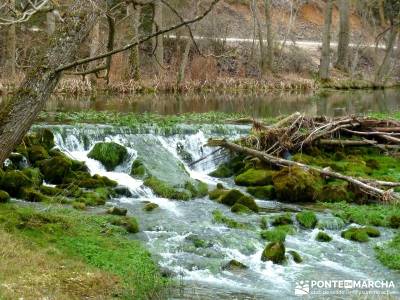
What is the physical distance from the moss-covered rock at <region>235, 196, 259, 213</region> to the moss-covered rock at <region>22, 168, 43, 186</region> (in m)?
3.95

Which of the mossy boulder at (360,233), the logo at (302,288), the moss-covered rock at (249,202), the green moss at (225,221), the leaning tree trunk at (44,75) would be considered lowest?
the logo at (302,288)

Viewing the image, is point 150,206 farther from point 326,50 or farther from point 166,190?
point 326,50

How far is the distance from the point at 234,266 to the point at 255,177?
5.42 metres

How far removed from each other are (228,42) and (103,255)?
3204 cm

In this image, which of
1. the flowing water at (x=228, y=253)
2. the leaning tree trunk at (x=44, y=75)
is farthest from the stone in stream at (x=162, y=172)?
the leaning tree trunk at (x=44, y=75)

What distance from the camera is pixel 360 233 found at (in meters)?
10.5

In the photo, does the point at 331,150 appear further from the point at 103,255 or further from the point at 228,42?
the point at 228,42

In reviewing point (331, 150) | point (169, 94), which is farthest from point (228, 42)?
point (331, 150)

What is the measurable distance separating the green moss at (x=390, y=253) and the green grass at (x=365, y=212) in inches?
40.5

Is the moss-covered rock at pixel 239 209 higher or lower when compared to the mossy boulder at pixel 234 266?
higher

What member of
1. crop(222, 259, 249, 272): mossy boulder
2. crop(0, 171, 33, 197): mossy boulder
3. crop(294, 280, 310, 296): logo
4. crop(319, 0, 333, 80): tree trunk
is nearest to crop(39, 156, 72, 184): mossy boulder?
crop(0, 171, 33, 197): mossy boulder

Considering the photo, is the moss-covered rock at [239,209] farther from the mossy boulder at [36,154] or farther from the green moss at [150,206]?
the mossy boulder at [36,154]

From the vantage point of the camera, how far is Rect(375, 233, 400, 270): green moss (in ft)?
30.6

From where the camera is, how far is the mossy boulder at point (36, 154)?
1405cm
